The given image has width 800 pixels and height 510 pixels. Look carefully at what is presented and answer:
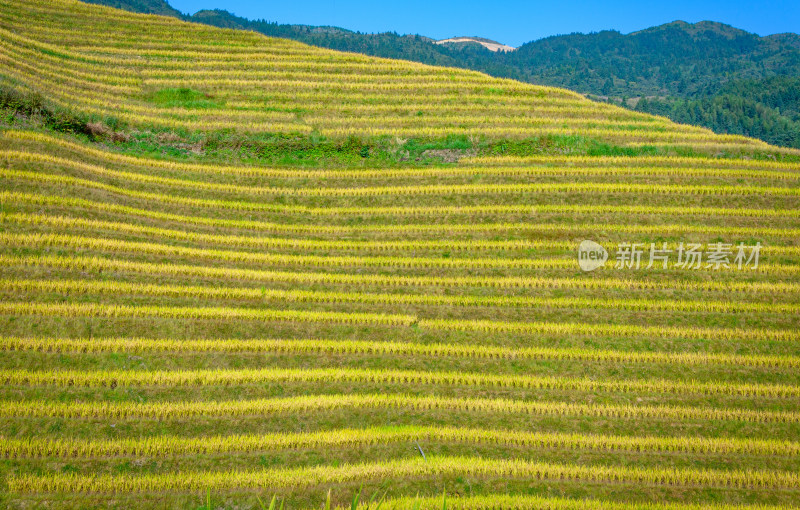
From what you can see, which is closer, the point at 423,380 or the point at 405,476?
the point at 405,476

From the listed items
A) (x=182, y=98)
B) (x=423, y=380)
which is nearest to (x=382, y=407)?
(x=423, y=380)

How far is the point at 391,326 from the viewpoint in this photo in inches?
819

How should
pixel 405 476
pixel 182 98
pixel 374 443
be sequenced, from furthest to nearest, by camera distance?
pixel 182 98
pixel 374 443
pixel 405 476

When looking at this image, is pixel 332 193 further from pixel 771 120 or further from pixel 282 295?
pixel 771 120

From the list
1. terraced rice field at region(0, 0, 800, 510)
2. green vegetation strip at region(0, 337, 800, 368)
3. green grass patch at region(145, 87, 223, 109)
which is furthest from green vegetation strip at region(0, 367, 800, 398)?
green grass patch at region(145, 87, 223, 109)

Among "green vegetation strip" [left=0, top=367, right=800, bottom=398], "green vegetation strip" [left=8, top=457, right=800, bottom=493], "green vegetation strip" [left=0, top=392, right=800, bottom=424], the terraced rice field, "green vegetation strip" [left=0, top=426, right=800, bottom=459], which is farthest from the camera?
"green vegetation strip" [left=0, top=367, right=800, bottom=398]

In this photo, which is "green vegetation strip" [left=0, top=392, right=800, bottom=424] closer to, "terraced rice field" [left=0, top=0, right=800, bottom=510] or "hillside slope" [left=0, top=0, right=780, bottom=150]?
"terraced rice field" [left=0, top=0, right=800, bottom=510]

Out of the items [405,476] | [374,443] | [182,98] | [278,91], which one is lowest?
[405,476]

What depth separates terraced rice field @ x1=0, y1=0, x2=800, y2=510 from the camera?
1436 centimetres

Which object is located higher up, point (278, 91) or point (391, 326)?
point (278, 91)

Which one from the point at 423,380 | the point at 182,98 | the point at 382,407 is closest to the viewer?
the point at 382,407

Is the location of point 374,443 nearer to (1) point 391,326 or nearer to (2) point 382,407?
(2) point 382,407

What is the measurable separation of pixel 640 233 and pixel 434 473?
18.8 metres

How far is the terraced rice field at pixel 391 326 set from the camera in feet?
47.1
